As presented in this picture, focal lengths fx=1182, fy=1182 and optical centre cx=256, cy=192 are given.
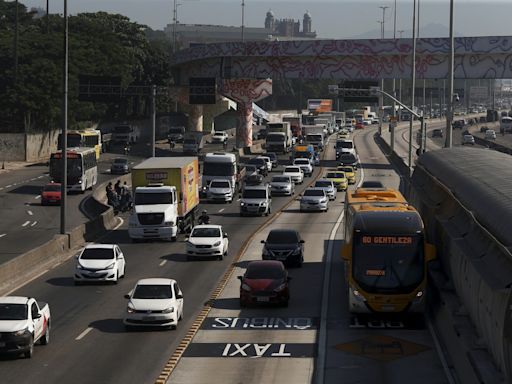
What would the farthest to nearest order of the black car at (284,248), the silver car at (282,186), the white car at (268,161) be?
1. the white car at (268,161)
2. the silver car at (282,186)
3. the black car at (284,248)

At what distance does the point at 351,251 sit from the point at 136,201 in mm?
24716

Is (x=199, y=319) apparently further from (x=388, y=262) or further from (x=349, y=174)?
(x=349, y=174)

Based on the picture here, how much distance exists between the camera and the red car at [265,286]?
40375mm

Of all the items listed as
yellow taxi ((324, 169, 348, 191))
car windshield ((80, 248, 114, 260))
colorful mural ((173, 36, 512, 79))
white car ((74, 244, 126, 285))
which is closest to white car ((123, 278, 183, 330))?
white car ((74, 244, 126, 285))

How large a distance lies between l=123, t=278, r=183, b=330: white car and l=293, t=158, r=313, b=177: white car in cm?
7015

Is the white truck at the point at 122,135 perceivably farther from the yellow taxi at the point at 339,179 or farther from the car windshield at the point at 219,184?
the car windshield at the point at 219,184

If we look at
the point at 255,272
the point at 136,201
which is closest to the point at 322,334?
the point at 255,272

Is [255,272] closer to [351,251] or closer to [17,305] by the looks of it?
[351,251]

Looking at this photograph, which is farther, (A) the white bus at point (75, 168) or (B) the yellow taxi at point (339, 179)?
(B) the yellow taxi at point (339, 179)

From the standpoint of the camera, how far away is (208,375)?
30.2m

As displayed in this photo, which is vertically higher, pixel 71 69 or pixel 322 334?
pixel 71 69

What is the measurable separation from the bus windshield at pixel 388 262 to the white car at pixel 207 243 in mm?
17727

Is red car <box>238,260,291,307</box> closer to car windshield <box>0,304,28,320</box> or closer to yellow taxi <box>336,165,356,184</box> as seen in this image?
car windshield <box>0,304,28,320</box>

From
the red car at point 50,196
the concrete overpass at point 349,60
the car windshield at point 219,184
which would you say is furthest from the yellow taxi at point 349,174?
the red car at point 50,196
